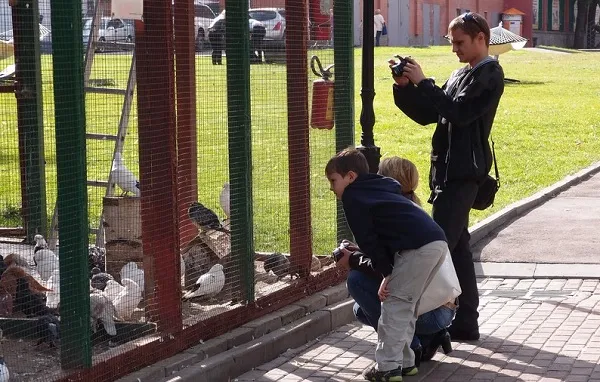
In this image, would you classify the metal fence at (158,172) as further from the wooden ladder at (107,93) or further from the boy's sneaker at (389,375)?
the boy's sneaker at (389,375)

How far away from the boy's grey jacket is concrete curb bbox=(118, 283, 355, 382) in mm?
1192

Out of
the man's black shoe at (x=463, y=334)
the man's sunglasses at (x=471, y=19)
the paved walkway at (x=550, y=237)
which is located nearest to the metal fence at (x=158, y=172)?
the man's black shoe at (x=463, y=334)

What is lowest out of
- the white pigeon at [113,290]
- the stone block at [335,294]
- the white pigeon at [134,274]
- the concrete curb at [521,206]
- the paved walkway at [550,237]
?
the paved walkway at [550,237]

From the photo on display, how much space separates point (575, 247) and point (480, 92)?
3.91 meters

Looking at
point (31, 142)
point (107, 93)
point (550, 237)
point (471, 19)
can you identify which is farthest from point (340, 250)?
point (550, 237)

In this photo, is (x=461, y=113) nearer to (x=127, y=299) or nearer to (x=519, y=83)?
(x=127, y=299)

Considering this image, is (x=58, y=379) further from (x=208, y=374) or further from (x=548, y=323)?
(x=548, y=323)

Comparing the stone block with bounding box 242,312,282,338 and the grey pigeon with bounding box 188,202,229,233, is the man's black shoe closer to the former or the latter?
the stone block with bounding box 242,312,282,338

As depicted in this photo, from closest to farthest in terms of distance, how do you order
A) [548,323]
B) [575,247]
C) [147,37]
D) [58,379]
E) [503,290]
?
1. [58,379]
2. [147,37]
3. [548,323]
4. [503,290]
5. [575,247]

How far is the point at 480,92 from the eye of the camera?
6.71m

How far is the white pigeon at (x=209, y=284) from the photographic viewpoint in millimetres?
6773

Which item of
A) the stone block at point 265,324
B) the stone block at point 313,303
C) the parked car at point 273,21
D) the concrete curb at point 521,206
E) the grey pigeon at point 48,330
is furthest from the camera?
the concrete curb at point 521,206

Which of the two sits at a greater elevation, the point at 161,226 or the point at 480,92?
the point at 480,92

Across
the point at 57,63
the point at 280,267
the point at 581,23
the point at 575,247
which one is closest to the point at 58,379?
the point at 57,63
